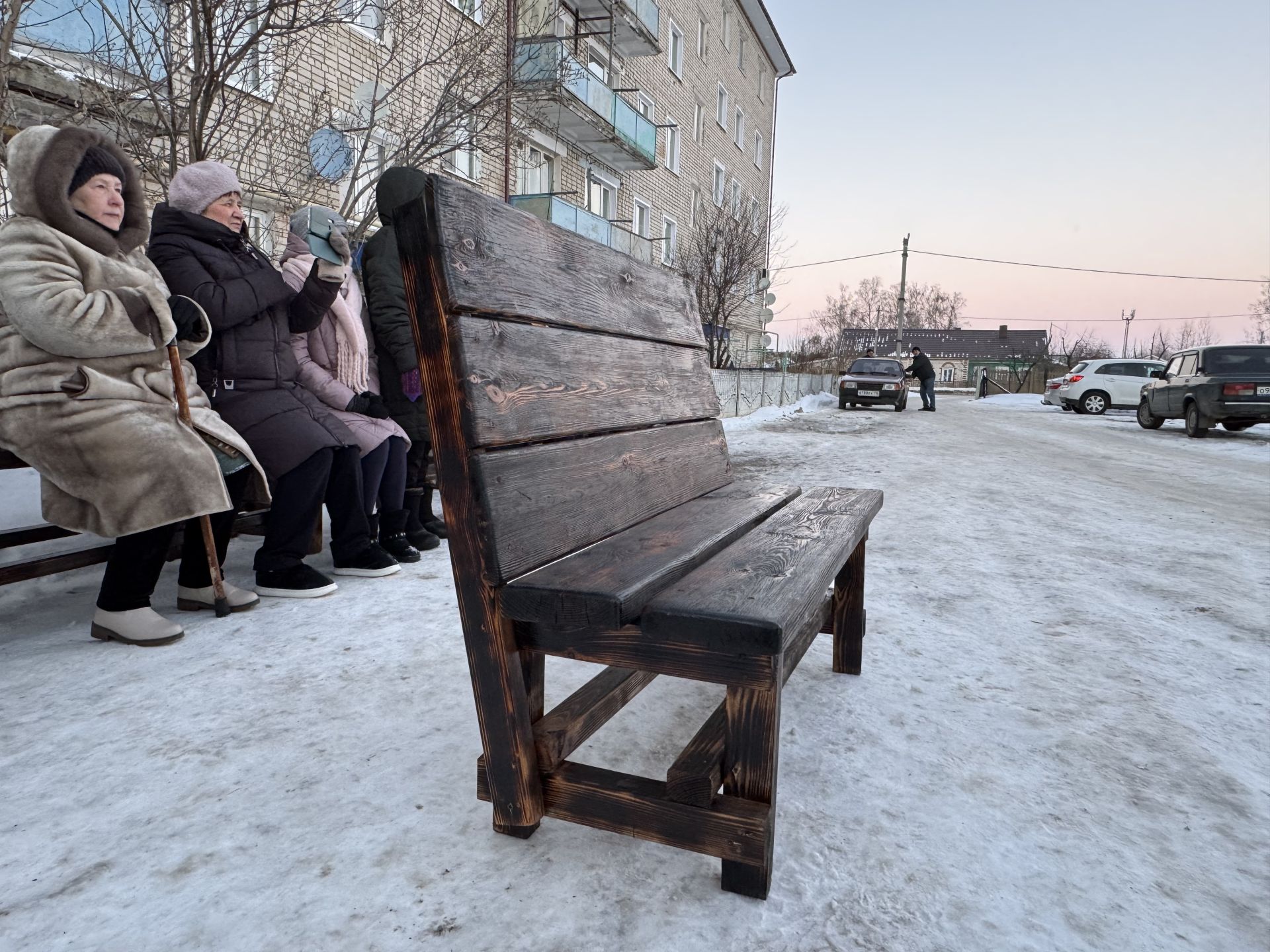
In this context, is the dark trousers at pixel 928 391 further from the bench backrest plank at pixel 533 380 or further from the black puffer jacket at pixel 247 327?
the bench backrest plank at pixel 533 380

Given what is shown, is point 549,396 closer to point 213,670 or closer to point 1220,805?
point 213,670

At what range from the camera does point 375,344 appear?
3828 millimetres

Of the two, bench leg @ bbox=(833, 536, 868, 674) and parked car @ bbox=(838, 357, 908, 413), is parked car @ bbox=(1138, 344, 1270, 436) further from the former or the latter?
bench leg @ bbox=(833, 536, 868, 674)

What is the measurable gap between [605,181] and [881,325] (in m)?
54.1

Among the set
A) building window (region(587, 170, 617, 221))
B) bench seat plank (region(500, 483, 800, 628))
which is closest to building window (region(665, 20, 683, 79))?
building window (region(587, 170, 617, 221))

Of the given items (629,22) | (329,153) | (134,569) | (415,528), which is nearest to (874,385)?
(629,22)

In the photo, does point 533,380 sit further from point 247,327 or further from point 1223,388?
point 1223,388

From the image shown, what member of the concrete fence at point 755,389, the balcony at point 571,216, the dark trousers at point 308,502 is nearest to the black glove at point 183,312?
the dark trousers at point 308,502

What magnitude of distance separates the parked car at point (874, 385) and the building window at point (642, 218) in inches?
284

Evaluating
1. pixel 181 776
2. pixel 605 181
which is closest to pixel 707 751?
pixel 181 776

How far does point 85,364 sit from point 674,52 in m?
24.7

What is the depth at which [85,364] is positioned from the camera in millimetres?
2309

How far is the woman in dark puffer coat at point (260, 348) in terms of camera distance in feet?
9.09

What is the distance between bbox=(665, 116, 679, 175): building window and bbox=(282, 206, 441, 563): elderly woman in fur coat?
2151 centimetres
